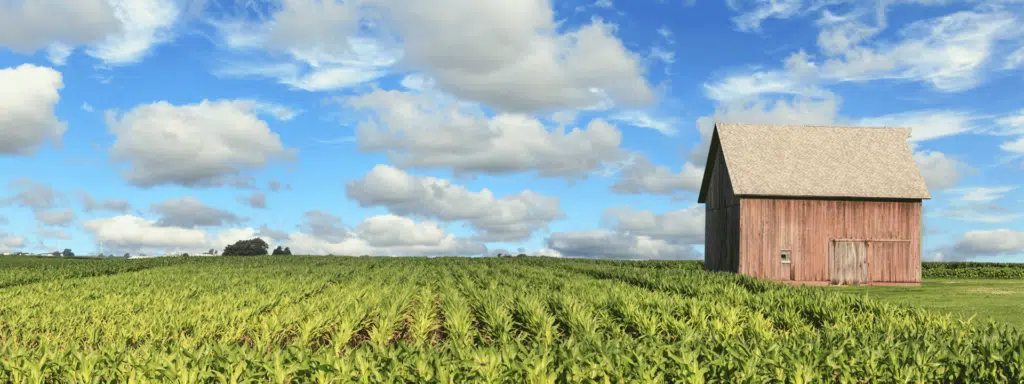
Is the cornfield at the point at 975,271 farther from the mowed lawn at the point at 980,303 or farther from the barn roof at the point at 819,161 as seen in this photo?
the mowed lawn at the point at 980,303

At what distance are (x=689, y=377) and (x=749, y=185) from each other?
29141 millimetres

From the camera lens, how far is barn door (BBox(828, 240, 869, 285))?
115ft

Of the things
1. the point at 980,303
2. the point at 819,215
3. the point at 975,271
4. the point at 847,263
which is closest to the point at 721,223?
the point at 819,215

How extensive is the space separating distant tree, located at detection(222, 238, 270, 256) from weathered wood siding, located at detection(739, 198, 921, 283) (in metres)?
86.3

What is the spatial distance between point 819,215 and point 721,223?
202 inches

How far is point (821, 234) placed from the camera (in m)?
34.9

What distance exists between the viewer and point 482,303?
1666 centimetres

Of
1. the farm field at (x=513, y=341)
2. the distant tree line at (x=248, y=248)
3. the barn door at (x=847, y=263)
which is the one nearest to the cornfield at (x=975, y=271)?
the barn door at (x=847, y=263)

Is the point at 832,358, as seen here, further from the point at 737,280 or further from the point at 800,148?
the point at 800,148

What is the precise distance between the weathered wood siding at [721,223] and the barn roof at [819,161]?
42.4 inches

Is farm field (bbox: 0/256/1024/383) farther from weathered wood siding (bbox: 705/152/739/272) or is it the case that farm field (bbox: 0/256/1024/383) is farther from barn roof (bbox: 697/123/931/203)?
barn roof (bbox: 697/123/931/203)

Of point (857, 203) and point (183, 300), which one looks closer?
point (183, 300)

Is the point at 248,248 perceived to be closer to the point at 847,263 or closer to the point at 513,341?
the point at 847,263

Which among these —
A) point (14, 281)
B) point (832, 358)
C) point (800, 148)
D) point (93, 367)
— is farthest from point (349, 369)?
point (800, 148)
